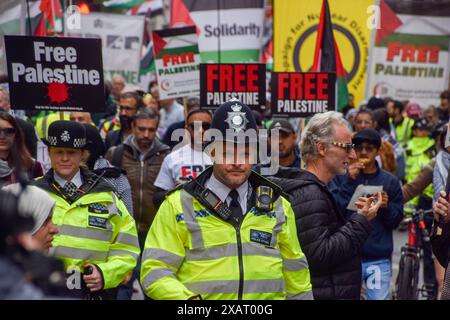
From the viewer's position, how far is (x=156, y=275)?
12.9 ft

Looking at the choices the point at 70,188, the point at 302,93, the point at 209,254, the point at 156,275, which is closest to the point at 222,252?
the point at 209,254

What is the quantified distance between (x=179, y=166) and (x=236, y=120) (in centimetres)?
334

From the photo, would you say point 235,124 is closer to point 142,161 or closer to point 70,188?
point 70,188

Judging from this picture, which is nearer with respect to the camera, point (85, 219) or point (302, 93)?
point (85, 219)

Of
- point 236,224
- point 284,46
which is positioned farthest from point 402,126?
point 236,224

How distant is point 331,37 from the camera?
9.82 metres

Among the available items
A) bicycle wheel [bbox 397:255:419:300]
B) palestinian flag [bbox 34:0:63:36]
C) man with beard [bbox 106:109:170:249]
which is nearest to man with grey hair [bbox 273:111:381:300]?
man with beard [bbox 106:109:170:249]

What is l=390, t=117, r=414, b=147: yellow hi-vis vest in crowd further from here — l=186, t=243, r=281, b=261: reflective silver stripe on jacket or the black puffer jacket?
l=186, t=243, r=281, b=261: reflective silver stripe on jacket

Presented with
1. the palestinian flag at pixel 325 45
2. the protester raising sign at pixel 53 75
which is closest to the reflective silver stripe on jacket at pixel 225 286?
the protester raising sign at pixel 53 75

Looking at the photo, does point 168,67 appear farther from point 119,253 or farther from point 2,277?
point 2,277

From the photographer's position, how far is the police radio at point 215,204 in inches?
157

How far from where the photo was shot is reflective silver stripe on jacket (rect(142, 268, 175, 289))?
3924mm

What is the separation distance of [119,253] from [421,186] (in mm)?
3987

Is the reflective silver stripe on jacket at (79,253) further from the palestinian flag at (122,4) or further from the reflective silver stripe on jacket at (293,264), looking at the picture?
the palestinian flag at (122,4)
